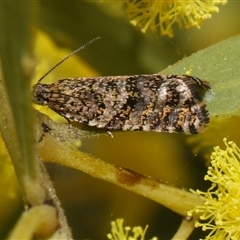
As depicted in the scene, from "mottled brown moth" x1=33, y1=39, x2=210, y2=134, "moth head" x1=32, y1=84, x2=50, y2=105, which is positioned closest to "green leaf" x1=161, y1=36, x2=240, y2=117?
"mottled brown moth" x1=33, y1=39, x2=210, y2=134

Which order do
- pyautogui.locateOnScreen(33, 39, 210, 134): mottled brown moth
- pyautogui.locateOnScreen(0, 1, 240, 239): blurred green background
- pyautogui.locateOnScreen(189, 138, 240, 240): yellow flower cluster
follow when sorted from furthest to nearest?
pyautogui.locateOnScreen(0, 1, 240, 239): blurred green background < pyautogui.locateOnScreen(33, 39, 210, 134): mottled brown moth < pyautogui.locateOnScreen(189, 138, 240, 240): yellow flower cluster

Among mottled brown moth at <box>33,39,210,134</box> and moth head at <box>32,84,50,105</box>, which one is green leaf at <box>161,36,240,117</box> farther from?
moth head at <box>32,84,50,105</box>

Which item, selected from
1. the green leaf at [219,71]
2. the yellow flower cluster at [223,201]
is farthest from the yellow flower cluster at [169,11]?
the yellow flower cluster at [223,201]

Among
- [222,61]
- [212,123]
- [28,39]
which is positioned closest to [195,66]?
[222,61]

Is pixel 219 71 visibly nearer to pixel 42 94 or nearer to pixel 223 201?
pixel 223 201

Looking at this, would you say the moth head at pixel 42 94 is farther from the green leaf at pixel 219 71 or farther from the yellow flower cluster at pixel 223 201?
the yellow flower cluster at pixel 223 201

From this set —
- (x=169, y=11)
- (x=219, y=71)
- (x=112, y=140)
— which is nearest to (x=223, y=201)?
(x=219, y=71)
